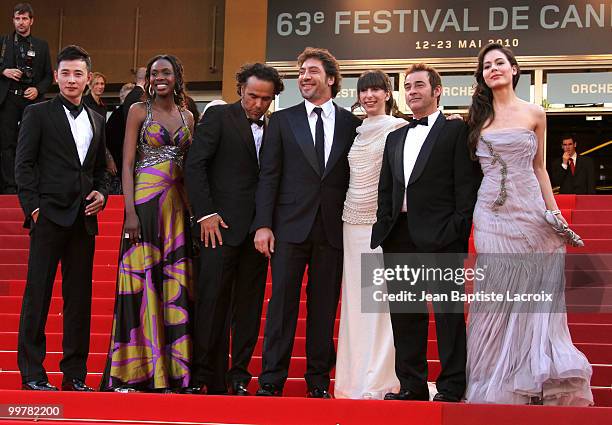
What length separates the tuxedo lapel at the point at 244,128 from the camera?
600cm

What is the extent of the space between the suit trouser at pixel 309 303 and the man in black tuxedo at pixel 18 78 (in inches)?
216

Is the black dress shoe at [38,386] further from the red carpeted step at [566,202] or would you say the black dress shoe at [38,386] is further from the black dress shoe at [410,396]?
the red carpeted step at [566,202]

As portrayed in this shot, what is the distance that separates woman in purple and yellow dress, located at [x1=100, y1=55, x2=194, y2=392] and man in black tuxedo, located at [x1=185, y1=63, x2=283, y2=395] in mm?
128

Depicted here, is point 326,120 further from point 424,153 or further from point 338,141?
point 424,153

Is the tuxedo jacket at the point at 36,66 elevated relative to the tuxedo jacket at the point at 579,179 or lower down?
elevated

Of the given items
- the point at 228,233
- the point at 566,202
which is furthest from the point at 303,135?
the point at 566,202

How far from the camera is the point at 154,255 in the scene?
5.95 metres

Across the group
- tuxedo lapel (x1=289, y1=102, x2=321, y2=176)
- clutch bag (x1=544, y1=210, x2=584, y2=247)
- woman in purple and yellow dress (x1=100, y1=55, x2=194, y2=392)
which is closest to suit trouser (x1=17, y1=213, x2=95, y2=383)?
woman in purple and yellow dress (x1=100, y1=55, x2=194, y2=392)

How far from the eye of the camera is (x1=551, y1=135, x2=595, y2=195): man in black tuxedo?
1244 centimetres

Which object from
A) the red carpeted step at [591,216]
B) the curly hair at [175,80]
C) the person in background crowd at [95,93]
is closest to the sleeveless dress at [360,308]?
the curly hair at [175,80]

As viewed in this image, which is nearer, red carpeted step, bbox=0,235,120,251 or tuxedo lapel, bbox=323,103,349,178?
tuxedo lapel, bbox=323,103,349,178

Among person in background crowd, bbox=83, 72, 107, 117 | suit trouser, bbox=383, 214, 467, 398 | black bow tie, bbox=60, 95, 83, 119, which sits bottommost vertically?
suit trouser, bbox=383, 214, 467, 398

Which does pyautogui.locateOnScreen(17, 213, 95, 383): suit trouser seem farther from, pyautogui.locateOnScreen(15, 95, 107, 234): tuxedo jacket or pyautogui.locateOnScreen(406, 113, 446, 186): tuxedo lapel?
pyautogui.locateOnScreen(406, 113, 446, 186): tuxedo lapel

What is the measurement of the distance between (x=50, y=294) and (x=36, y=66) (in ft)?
16.4
